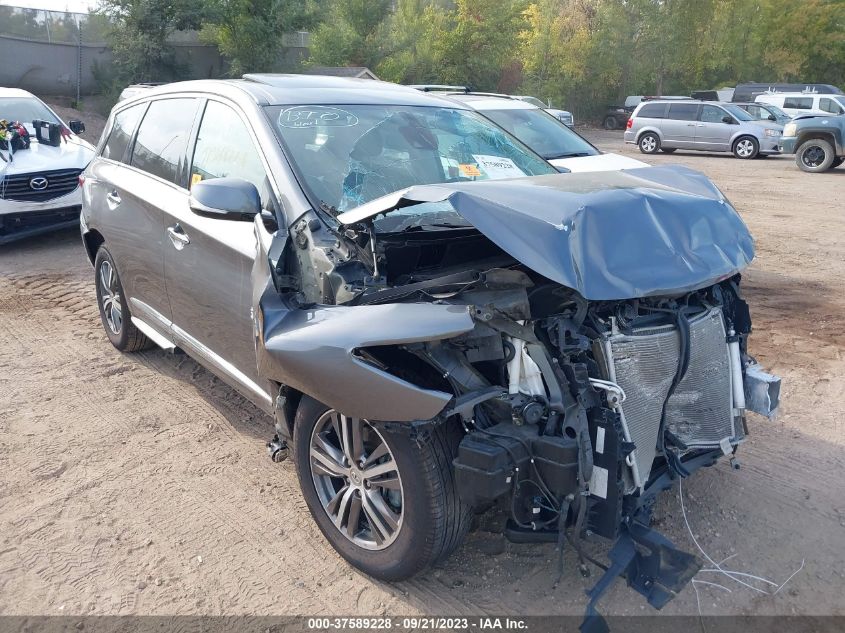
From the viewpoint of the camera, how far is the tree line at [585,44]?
3381cm

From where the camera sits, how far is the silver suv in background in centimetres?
2253

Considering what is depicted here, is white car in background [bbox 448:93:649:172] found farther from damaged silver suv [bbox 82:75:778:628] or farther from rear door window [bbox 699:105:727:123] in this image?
rear door window [bbox 699:105:727:123]

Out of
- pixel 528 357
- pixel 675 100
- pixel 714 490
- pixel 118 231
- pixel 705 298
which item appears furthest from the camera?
pixel 675 100

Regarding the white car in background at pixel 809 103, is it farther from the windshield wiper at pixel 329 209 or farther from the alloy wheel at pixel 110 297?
the windshield wiper at pixel 329 209

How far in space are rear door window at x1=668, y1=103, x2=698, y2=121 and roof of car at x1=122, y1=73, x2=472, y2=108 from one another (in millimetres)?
21133

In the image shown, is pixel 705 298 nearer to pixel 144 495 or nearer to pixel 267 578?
pixel 267 578

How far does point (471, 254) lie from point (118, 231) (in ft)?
9.40

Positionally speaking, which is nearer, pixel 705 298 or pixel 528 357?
pixel 528 357

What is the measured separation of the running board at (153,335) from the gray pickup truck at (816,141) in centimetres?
1725

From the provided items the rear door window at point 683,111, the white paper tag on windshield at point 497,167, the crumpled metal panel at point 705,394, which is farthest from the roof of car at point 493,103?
the rear door window at point 683,111

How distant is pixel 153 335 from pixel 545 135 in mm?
5857

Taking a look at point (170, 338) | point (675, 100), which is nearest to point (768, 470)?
point (170, 338)

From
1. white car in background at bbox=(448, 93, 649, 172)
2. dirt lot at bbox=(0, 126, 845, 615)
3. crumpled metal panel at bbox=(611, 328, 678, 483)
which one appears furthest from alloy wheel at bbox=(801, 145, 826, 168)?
crumpled metal panel at bbox=(611, 328, 678, 483)

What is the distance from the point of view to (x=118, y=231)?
5.04 m
